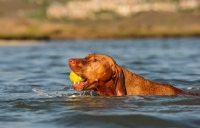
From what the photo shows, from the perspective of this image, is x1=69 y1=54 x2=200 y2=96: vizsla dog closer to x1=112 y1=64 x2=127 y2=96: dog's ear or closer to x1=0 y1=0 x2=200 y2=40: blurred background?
x1=112 y1=64 x2=127 y2=96: dog's ear

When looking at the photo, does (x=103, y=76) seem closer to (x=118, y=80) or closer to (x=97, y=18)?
(x=118, y=80)

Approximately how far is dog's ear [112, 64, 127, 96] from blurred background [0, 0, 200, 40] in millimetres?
47158

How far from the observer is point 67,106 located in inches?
387

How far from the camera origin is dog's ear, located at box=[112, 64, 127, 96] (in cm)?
1017

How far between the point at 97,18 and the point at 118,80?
146 m

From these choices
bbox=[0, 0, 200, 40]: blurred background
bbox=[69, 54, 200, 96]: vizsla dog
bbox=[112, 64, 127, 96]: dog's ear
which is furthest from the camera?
bbox=[0, 0, 200, 40]: blurred background

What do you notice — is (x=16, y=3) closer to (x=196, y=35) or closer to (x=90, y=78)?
(x=196, y=35)

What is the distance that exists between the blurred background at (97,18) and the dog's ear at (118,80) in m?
47.2

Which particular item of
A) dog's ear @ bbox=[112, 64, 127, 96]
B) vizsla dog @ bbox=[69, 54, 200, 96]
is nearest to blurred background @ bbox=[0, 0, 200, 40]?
vizsla dog @ bbox=[69, 54, 200, 96]

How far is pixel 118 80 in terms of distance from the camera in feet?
33.3

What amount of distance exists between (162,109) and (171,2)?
164 meters

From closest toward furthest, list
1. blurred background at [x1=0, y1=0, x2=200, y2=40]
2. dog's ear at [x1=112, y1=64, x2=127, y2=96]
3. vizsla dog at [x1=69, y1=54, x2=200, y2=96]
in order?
vizsla dog at [x1=69, y1=54, x2=200, y2=96], dog's ear at [x1=112, y1=64, x2=127, y2=96], blurred background at [x1=0, y1=0, x2=200, y2=40]

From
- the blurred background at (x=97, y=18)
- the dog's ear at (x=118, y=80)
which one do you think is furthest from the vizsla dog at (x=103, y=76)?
the blurred background at (x=97, y=18)

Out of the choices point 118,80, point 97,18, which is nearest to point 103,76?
point 118,80
